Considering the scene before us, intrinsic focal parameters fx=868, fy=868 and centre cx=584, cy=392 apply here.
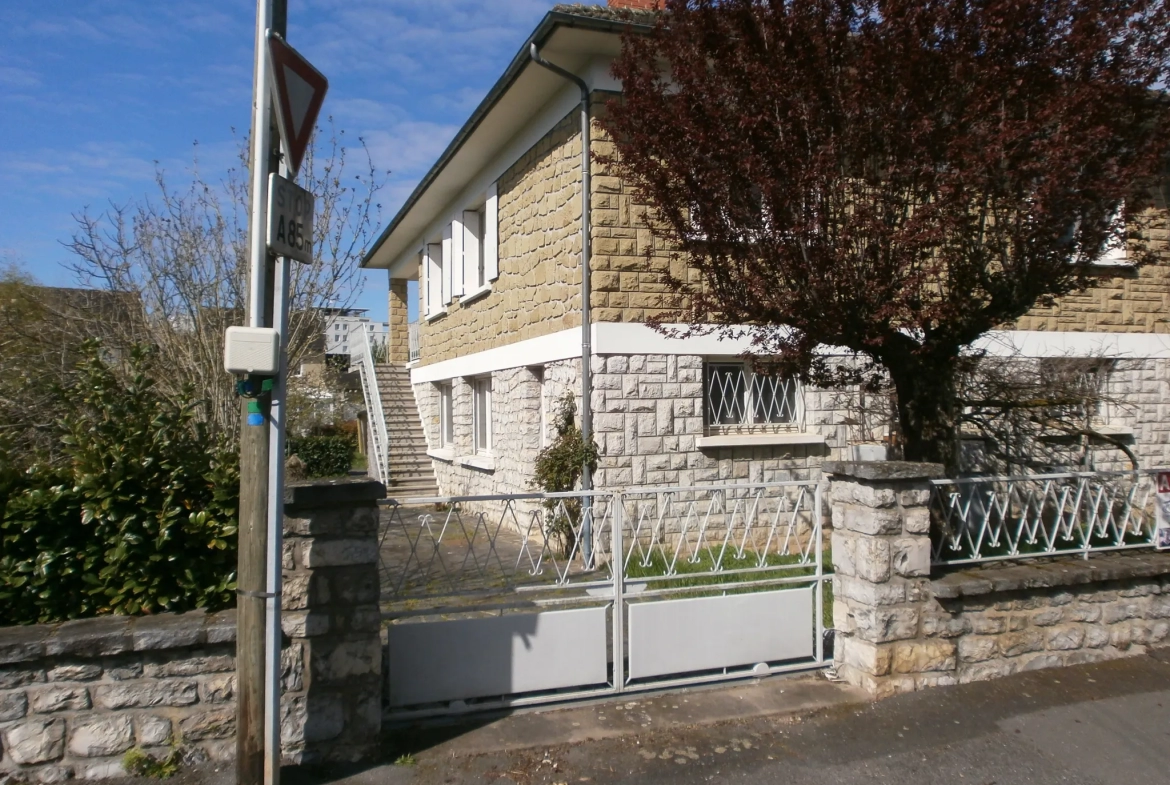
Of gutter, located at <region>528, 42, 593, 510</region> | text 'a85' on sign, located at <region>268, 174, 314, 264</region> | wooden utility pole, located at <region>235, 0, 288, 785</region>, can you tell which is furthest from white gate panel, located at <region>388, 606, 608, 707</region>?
gutter, located at <region>528, 42, 593, 510</region>

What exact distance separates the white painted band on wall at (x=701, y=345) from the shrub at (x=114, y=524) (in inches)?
189

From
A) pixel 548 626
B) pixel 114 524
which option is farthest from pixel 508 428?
pixel 114 524

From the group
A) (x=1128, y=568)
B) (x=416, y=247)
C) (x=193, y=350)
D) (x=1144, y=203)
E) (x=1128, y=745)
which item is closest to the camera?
(x=1128, y=745)

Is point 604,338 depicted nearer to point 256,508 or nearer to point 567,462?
point 567,462

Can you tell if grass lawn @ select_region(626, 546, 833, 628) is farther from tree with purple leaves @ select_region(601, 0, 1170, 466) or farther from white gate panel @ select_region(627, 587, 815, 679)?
tree with purple leaves @ select_region(601, 0, 1170, 466)

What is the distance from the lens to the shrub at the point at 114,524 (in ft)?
13.9

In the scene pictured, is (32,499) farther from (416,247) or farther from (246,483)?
(416,247)

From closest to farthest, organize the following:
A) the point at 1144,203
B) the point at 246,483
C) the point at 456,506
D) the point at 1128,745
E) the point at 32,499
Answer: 1. the point at 246,483
2. the point at 32,499
3. the point at 1128,745
4. the point at 456,506
5. the point at 1144,203

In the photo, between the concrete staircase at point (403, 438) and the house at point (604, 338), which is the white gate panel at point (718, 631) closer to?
the house at point (604, 338)

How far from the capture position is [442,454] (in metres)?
15.6

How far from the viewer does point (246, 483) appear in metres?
3.96

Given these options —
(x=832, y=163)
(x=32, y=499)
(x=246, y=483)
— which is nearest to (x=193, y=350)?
(x=32, y=499)

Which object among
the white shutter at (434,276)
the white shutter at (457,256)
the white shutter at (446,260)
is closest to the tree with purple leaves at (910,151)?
the white shutter at (457,256)

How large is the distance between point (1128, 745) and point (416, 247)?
16005 millimetres
